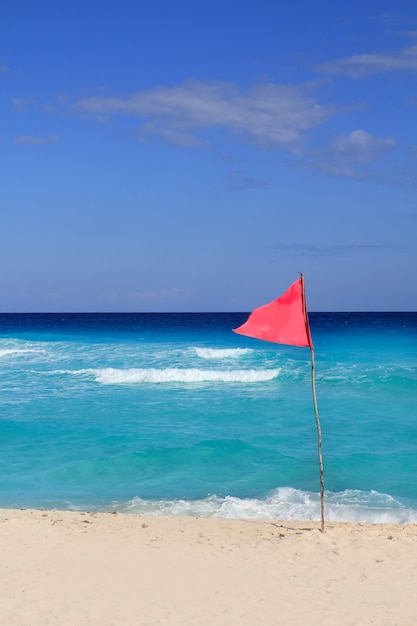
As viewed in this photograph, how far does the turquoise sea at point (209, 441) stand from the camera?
35.1ft

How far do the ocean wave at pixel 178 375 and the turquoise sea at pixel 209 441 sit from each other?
92mm

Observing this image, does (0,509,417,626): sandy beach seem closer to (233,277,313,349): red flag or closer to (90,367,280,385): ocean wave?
(233,277,313,349): red flag

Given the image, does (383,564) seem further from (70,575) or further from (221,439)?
(221,439)

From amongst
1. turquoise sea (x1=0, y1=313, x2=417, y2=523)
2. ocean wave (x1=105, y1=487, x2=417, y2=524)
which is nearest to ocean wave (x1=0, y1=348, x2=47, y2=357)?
turquoise sea (x1=0, y1=313, x2=417, y2=523)

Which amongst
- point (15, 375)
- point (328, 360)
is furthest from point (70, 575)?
point (328, 360)

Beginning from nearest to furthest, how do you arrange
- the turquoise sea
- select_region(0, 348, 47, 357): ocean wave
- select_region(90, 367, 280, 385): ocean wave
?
the turquoise sea < select_region(90, 367, 280, 385): ocean wave < select_region(0, 348, 47, 357): ocean wave

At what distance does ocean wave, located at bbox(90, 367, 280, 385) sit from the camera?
25344 mm

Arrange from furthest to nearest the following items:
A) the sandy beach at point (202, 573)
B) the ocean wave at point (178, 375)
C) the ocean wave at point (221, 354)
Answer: the ocean wave at point (221, 354) < the ocean wave at point (178, 375) < the sandy beach at point (202, 573)

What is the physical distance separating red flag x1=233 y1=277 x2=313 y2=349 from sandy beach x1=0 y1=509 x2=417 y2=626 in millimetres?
2655

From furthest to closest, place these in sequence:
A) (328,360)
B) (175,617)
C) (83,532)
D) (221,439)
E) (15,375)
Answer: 1. (328,360)
2. (15,375)
3. (221,439)
4. (83,532)
5. (175,617)

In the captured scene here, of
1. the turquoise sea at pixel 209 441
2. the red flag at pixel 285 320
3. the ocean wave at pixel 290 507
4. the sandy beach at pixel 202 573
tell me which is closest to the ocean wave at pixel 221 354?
the turquoise sea at pixel 209 441

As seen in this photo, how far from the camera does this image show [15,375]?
85.2 feet

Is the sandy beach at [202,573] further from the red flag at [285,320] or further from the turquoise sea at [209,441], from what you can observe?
the red flag at [285,320]

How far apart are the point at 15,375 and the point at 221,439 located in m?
14.0
